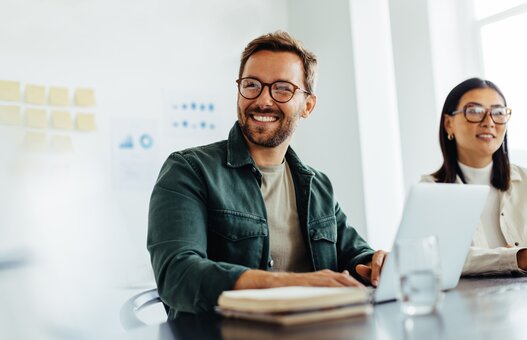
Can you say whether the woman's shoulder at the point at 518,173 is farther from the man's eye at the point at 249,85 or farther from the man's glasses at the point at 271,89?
the man's eye at the point at 249,85

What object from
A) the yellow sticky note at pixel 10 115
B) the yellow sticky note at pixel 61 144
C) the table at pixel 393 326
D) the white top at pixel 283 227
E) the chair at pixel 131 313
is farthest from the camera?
the yellow sticky note at pixel 61 144

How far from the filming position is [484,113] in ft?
7.66

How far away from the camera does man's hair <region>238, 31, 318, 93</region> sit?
1891 millimetres

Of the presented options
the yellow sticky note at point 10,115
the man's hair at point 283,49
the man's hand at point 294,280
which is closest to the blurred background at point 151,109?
the yellow sticky note at point 10,115

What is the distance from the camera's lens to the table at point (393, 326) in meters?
0.79

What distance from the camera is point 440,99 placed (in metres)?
3.11

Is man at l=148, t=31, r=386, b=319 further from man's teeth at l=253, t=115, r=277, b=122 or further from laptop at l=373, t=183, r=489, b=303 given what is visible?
laptop at l=373, t=183, r=489, b=303

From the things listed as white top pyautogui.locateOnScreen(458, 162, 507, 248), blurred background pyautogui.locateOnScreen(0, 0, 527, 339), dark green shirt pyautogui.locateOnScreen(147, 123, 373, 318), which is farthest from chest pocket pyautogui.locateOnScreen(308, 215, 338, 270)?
blurred background pyautogui.locateOnScreen(0, 0, 527, 339)

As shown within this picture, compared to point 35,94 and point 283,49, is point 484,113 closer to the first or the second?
point 283,49

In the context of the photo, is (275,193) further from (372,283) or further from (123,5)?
(123,5)

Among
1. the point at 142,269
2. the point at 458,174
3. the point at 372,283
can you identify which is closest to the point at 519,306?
the point at 372,283

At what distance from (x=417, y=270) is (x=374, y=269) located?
0.54 metres

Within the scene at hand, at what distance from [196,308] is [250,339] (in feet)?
1.43

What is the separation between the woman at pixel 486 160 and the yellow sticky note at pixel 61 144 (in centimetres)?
160
